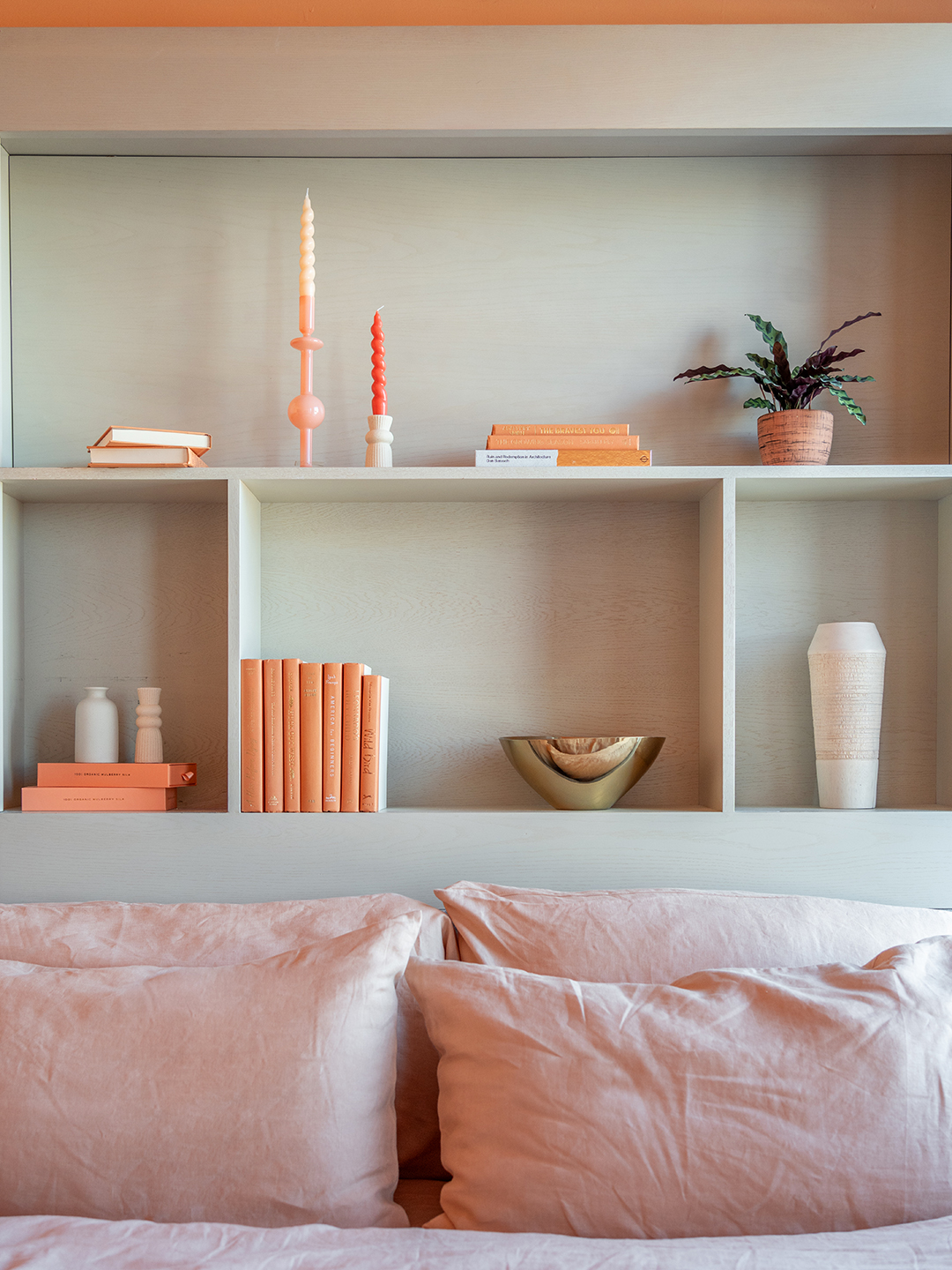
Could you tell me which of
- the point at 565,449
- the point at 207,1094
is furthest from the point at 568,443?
the point at 207,1094

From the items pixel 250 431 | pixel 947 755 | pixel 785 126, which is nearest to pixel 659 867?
pixel 947 755

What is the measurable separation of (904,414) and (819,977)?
111cm

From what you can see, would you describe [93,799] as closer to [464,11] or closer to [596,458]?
[596,458]

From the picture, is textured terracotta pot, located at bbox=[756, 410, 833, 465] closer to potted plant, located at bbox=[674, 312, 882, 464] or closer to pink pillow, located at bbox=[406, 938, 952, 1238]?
potted plant, located at bbox=[674, 312, 882, 464]

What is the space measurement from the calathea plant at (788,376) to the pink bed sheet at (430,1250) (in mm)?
1231

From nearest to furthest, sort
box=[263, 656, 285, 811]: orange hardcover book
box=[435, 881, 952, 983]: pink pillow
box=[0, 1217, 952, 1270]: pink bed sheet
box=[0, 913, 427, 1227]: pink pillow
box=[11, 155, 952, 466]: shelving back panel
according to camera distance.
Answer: box=[0, 1217, 952, 1270]: pink bed sheet < box=[0, 913, 427, 1227]: pink pillow < box=[435, 881, 952, 983]: pink pillow < box=[263, 656, 285, 811]: orange hardcover book < box=[11, 155, 952, 466]: shelving back panel

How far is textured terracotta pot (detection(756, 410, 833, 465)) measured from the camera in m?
1.56

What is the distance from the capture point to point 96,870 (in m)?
1.51

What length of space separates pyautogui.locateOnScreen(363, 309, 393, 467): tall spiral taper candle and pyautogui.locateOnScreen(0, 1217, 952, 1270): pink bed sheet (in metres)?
1.13

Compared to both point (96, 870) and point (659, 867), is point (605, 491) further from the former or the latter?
point (96, 870)

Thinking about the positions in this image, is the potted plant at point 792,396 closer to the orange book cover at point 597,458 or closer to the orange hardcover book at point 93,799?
the orange book cover at point 597,458

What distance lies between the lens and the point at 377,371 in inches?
63.7

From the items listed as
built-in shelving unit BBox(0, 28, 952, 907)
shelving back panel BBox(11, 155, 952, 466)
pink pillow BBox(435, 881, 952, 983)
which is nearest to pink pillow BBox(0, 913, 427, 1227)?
pink pillow BBox(435, 881, 952, 983)

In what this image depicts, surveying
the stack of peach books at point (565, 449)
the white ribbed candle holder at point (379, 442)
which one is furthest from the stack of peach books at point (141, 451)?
the stack of peach books at point (565, 449)
